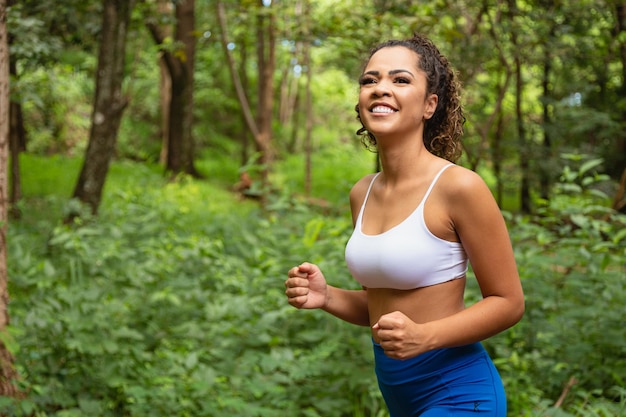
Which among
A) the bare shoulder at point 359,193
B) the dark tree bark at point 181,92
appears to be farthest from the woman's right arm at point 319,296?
the dark tree bark at point 181,92

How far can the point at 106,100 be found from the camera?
877cm

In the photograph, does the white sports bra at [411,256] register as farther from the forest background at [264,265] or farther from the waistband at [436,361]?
the forest background at [264,265]

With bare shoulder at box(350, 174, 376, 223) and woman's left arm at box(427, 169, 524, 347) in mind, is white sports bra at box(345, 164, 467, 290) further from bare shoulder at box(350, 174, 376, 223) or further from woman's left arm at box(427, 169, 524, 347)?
bare shoulder at box(350, 174, 376, 223)

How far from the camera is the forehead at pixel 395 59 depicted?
2.15 m

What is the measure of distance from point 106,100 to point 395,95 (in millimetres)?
7259

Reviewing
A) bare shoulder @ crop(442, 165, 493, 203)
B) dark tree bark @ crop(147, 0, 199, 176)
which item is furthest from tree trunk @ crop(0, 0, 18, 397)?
dark tree bark @ crop(147, 0, 199, 176)

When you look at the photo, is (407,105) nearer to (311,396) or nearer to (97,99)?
(311,396)

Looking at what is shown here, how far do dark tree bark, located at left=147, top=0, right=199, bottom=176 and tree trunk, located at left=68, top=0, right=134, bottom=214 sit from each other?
6.18 metres

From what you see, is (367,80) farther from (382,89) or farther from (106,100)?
(106,100)

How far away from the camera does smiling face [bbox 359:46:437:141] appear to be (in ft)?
6.90

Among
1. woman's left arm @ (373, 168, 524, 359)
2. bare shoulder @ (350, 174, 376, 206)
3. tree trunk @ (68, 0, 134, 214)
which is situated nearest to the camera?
woman's left arm @ (373, 168, 524, 359)

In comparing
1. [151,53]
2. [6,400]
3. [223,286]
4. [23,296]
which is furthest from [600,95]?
[151,53]

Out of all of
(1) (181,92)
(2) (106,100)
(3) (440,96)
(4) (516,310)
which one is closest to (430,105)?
(3) (440,96)

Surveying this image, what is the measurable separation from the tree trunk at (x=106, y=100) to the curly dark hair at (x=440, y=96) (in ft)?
22.2
